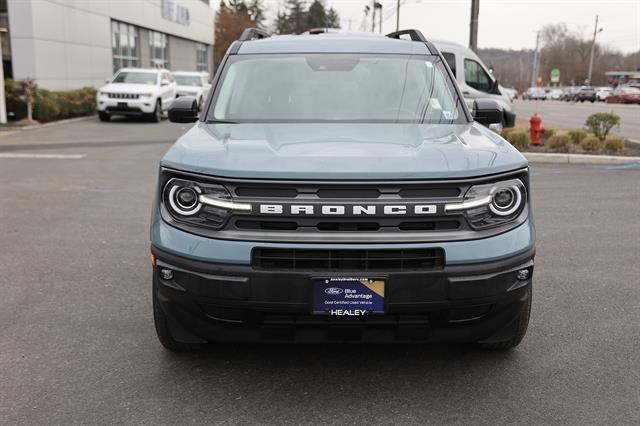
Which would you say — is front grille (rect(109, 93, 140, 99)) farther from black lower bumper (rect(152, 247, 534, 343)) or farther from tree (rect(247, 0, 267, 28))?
tree (rect(247, 0, 267, 28))

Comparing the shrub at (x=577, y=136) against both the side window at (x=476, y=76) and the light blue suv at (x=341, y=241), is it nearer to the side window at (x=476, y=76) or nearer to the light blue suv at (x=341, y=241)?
the side window at (x=476, y=76)

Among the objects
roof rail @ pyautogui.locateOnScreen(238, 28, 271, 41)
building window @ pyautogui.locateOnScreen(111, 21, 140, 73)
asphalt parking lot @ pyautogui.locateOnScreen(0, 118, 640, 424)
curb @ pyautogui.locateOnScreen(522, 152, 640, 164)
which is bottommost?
asphalt parking lot @ pyautogui.locateOnScreen(0, 118, 640, 424)

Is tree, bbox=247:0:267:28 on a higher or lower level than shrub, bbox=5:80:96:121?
higher

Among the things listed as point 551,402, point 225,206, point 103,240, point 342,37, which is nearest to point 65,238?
point 103,240

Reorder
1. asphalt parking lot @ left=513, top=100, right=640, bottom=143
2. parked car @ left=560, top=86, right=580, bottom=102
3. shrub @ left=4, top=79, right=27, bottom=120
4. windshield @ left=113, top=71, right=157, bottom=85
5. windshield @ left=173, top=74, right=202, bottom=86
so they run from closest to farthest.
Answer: shrub @ left=4, top=79, right=27, bottom=120 → asphalt parking lot @ left=513, top=100, right=640, bottom=143 → windshield @ left=113, top=71, right=157, bottom=85 → windshield @ left=173, top=74, right=202, bottom=86 → parked car @ left=560, top=86, right=580, bottom=102

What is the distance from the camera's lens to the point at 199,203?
2.99 metres

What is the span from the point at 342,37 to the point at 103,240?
10.2 feet

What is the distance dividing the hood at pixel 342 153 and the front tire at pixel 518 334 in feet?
2.50

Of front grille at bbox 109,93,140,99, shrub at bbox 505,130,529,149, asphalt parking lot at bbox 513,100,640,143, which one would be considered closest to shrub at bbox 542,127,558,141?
asphalt parking lot at bbox 513,100,640,143

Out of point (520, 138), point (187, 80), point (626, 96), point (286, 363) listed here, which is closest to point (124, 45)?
point (187, 80)

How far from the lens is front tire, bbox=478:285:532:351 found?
10.9 ft

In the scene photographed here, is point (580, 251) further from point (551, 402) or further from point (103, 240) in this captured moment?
point (103, 240)

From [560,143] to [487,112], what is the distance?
963cm

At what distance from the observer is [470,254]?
113 inches
